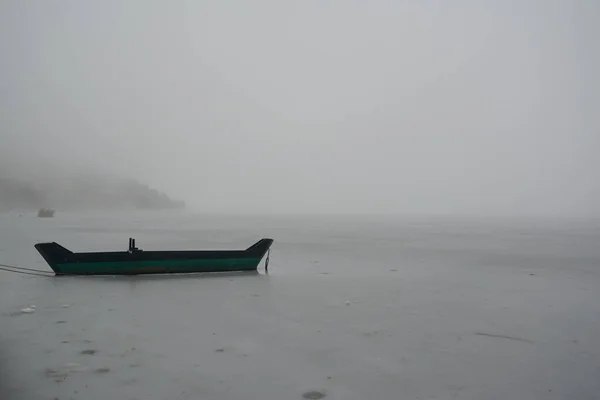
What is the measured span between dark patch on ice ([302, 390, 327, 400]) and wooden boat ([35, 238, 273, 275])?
44.3ft

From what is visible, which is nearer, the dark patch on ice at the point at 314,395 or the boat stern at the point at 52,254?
the dark patch on ice at the point at 314,395

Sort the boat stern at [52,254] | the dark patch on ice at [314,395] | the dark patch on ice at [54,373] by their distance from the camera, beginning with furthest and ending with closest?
the boat stern at [52,254], the dark patch on ice at [54,373], the dark patch on ice at [314,395]

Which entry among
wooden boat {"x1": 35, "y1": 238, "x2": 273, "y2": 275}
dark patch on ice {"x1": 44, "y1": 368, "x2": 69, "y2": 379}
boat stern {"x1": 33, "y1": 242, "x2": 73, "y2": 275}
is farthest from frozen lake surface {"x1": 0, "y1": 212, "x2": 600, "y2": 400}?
boat stern {"x1": 33, "y1": 242, "x2": 73, "y2": 275}

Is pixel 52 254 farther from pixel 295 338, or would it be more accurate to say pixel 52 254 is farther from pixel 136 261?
pixel 295 338

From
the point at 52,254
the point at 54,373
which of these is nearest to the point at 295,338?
the point at 54,373

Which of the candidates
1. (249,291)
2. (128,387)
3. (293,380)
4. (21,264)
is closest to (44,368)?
(128,387)

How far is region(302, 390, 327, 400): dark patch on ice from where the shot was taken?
20.8 ft

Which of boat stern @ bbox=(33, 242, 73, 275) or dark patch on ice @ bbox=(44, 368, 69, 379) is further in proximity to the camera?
boat stern @ bbox=(33, 242, 73, 275)

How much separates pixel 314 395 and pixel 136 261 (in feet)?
45.5

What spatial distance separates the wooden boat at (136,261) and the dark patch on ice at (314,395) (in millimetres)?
13498

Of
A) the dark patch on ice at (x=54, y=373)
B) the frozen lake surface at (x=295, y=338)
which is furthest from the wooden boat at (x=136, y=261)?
the dark patch on ice at (x=54, y=373)

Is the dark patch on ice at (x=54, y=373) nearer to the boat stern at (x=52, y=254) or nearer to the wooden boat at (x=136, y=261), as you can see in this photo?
the wooden boat at (x=136, y=261)

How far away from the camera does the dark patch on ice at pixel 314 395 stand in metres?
6.34

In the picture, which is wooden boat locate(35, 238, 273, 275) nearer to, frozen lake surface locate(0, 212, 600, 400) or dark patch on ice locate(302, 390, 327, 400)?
frozen lake surface locate(0, 212, 600, 400)
